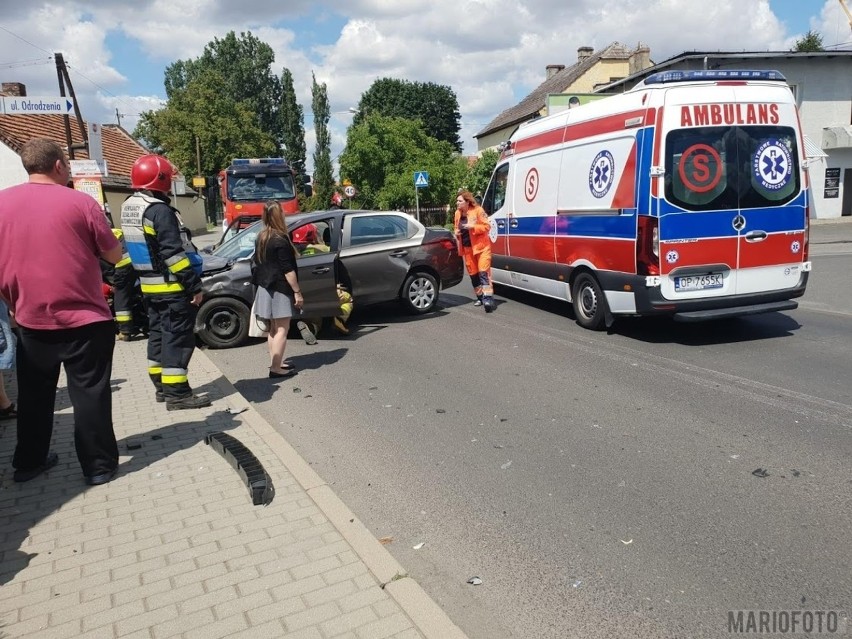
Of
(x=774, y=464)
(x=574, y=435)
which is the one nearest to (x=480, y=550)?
(x=574, y=435)

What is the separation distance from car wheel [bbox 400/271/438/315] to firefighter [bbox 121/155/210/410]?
4.67 meters

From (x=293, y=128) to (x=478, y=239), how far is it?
64.8 meters

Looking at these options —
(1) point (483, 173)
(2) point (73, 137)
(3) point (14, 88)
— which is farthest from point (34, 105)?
(1) point (483, 173)

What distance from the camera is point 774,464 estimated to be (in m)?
4.29

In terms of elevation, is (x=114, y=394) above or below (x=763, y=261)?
below

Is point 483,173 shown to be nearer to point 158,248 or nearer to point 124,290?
point 124,290

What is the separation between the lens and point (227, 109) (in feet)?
192

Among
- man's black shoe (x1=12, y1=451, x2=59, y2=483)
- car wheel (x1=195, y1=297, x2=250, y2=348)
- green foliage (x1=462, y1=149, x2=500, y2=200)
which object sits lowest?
man's black shoe (x1=12, y1=451, x2=59, y2=483)

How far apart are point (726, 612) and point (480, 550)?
118cm

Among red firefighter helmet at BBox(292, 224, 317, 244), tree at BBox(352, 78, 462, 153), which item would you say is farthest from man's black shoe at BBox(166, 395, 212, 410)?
tree at BBox(352, 78, 462, 153)

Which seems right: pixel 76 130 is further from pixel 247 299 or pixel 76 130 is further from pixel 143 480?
pixel 143 480

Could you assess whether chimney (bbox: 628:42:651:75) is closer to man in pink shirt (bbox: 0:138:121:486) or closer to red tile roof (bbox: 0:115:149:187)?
red tile roof (bbox: 0:115:149:187)

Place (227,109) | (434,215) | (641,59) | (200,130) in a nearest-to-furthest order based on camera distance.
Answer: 1. (641,59)
2. (434,215)
3. (200,130)
4. (227,109)

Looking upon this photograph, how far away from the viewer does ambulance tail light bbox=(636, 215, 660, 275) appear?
23.4ft
